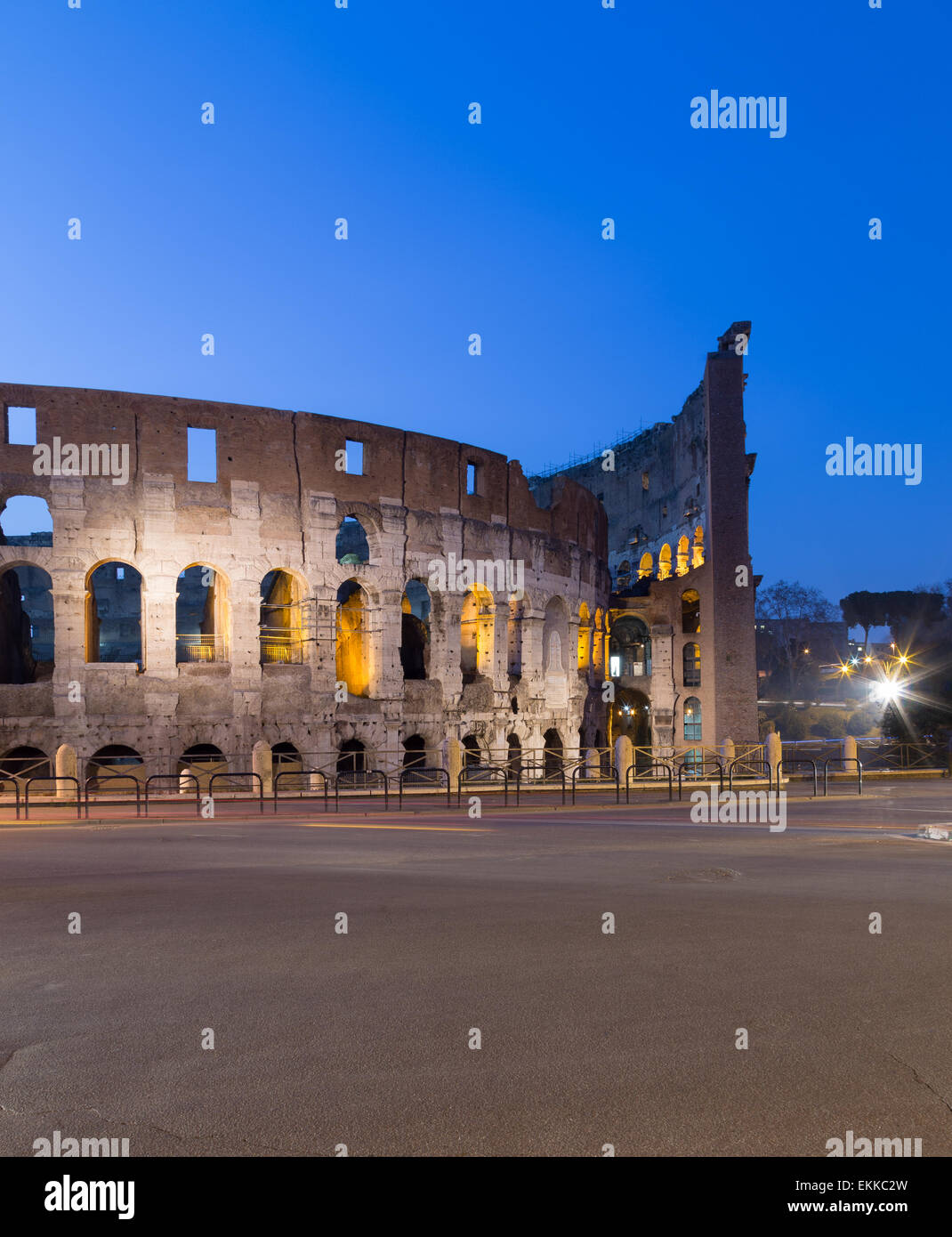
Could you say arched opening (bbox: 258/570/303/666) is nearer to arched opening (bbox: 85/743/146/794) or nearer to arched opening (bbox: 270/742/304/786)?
arched opening (bbox: 270/742/304/786)

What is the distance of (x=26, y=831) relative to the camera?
43.9 ft

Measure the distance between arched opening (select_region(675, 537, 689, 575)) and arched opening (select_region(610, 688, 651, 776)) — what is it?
6351 millimetres

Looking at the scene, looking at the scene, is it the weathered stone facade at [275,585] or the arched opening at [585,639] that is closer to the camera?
the weathered stone facade at [275,585]

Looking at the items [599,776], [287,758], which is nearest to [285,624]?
[287,758]

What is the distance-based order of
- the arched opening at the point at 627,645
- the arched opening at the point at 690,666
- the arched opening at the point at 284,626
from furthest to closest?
1. the arched opening at the point at 627,645
2. the arched opening at the point at 690,666
3. the arched opening at the point at 284,626

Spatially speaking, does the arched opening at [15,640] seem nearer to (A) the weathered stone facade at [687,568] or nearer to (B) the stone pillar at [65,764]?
(B) the stone pillar at [65,764]

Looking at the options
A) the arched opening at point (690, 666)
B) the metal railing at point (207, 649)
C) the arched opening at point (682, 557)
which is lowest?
the arched opening at point (690, 666)

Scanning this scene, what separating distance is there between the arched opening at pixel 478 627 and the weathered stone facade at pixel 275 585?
0.08 metres

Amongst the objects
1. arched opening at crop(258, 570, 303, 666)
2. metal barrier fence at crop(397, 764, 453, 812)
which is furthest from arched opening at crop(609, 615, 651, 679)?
arched opening at crop(258, 570, 303, 666)

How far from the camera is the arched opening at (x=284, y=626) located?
1056 inches

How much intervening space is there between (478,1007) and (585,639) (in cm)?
3221

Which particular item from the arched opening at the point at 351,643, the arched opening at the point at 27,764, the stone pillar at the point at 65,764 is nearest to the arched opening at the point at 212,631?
the arched opening at the point at 351,643

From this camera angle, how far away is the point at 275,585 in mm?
30000
